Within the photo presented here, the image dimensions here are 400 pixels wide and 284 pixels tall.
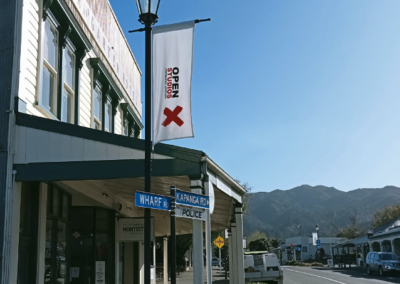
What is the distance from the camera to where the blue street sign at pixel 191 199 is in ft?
23.6

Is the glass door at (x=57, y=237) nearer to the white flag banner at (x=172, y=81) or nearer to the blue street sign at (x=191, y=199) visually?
the white flag banner at (x=172, y=81)

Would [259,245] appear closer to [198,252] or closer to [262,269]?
[262,269]

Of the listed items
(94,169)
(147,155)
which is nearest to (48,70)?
(94,169)

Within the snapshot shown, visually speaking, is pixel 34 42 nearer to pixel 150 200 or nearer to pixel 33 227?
pixel 33 227

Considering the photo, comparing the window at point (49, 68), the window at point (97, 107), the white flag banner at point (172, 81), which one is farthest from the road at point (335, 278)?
the white flag banner at point (172, 81)

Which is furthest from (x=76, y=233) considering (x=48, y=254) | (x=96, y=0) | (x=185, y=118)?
(x=185, y=118)

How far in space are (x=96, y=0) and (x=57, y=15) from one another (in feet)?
12.8

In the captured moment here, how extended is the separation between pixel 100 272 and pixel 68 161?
22.0 feet

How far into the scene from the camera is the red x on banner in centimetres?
759

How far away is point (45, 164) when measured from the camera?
8812mm

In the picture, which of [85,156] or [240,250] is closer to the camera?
[85,156]

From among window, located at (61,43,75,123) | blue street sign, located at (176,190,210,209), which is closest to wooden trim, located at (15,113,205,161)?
blue street sign, located at (176,190,210,209)

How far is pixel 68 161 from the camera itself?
29.0 ft

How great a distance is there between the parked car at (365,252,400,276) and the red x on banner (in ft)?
101
